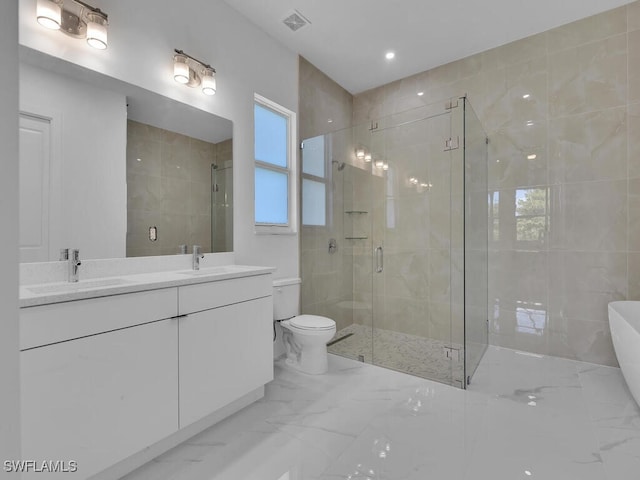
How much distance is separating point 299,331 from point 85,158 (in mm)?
1799

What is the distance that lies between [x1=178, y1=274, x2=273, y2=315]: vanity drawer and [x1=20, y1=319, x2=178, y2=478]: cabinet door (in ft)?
0.41

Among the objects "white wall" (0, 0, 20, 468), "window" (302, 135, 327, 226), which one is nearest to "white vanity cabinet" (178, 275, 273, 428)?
"window" (302, 135, 327, 226)

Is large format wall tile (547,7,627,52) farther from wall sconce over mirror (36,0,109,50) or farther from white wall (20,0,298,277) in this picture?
wall sconce over mirror (36,0,109,50)

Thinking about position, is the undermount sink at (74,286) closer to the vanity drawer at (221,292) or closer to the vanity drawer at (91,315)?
the vanity drawer at (91,315)

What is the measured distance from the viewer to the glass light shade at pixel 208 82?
2.24 metres

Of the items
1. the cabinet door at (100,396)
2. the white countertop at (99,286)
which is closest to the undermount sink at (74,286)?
the white countertop at (99,286)

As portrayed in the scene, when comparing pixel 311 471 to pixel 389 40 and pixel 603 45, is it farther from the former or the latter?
pixel 603 45

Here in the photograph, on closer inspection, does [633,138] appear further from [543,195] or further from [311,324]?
[311,324]

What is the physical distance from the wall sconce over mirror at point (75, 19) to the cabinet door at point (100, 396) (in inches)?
59.9

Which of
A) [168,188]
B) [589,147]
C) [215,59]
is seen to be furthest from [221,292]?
[589,147]

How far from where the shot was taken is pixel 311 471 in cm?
150

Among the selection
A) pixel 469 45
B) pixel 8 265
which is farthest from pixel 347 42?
pixel 8 265

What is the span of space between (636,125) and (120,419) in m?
3.91

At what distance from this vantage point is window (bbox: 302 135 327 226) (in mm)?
3139
